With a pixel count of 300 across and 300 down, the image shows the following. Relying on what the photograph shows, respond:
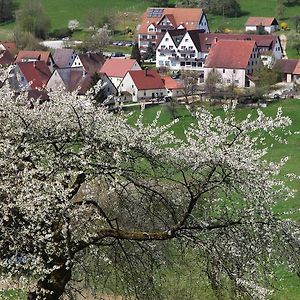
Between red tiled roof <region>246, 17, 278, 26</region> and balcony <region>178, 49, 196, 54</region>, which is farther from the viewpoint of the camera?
red tiled roof <region>246, 17, 278, 26</region>

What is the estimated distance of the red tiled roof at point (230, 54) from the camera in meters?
43.2

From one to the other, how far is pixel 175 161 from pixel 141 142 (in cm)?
48

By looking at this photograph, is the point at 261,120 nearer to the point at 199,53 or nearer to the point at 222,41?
the point at 222,41

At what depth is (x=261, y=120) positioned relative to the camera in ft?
22.7

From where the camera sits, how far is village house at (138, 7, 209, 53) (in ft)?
196

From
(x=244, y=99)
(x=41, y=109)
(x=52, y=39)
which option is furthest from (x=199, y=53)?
(x=41, y=109)

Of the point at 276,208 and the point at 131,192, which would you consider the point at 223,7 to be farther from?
the point at 131,192

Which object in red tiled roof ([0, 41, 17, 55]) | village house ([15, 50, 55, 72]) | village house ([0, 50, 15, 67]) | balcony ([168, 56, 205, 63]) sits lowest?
balcony ([168, 56, 205, 63])

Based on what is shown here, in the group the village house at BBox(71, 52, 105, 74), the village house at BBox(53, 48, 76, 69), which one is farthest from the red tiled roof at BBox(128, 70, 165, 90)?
the village house at BBox(53, 48, 76, 69)

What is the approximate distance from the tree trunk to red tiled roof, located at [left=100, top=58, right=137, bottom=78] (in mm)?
35194

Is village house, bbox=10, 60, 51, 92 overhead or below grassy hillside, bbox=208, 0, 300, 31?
overhead

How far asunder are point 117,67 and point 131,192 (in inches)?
1425

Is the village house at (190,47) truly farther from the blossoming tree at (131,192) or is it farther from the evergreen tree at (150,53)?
the blossoming tree at (131,192)

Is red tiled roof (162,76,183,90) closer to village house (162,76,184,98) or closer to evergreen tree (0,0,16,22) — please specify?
village house (162,76,184,98)
